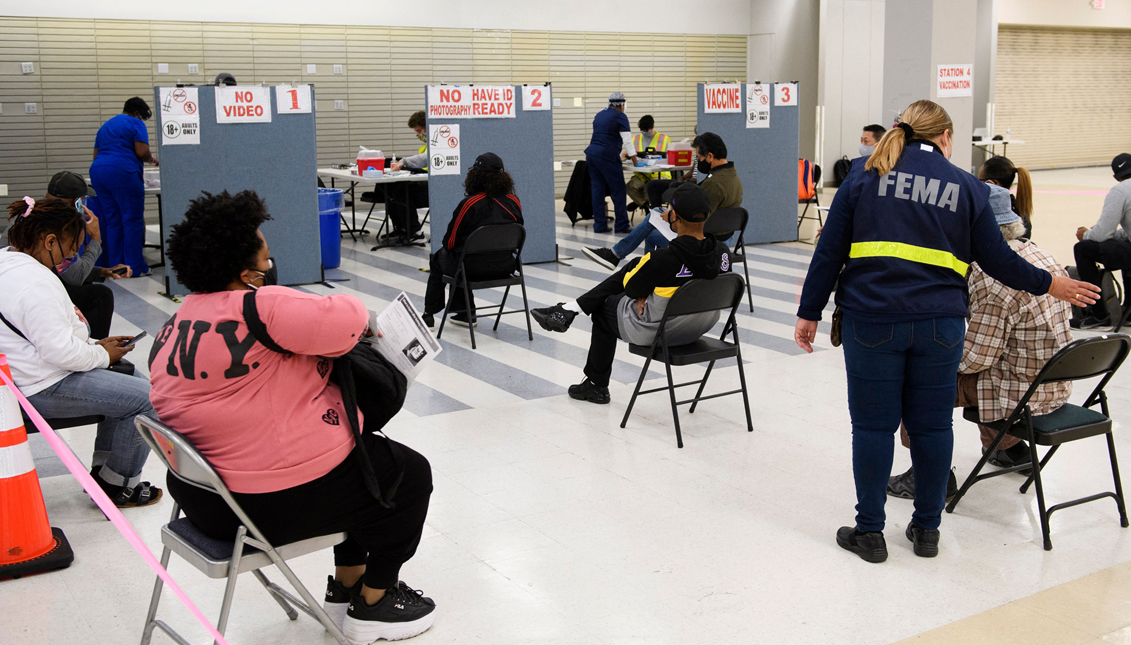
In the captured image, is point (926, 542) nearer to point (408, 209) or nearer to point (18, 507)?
point (18, 507)

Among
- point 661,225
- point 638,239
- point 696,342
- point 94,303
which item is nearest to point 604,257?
point 638,239

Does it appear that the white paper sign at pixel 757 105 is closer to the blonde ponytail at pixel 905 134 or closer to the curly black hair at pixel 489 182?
the curly black hair at pixel 489 182

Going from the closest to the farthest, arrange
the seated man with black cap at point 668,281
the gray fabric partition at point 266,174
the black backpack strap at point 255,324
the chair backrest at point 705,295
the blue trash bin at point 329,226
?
the black backpack strap at point 255,324
the chair backrest at point 705,295
the seated man with black cap at point 668,281
the gray fabric partition at point 266,174
the blue trash bin at point 329,226

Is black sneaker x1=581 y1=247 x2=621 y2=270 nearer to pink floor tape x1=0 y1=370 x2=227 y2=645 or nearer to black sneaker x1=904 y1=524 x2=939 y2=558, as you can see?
black sneaker x1=904 y1=524 x2=939 y2=558

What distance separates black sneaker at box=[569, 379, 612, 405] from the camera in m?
5.00

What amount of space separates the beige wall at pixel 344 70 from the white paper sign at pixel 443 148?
5.26 m

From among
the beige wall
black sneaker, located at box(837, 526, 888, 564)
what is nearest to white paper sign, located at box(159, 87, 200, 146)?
the beige wall

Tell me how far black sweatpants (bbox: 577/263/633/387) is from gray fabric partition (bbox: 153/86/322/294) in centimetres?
367

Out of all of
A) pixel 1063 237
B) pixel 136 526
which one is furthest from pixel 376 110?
pixel 136 526

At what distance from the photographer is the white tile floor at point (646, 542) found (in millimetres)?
2828

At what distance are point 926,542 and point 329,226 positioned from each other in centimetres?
679

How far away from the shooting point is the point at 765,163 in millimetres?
9906

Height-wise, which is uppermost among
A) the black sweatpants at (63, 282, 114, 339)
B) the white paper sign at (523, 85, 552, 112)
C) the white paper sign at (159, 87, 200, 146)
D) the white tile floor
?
the white paper sign at (523, 85, 552, 112)

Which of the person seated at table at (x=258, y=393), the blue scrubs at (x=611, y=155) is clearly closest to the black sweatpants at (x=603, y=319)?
the person seated at table at (x=258, y=393)
